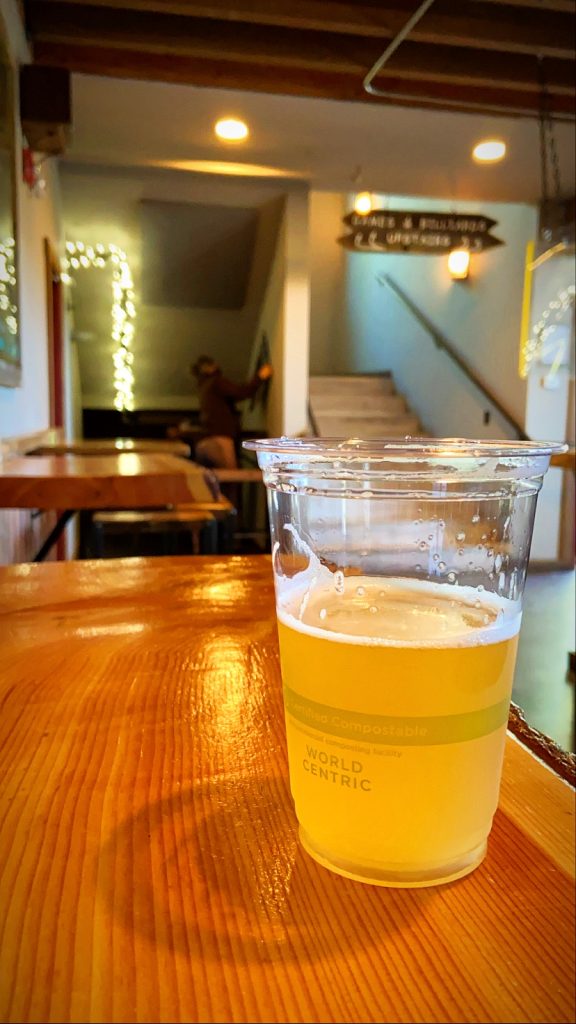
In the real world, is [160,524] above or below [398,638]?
below

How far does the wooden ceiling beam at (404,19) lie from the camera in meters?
3.07

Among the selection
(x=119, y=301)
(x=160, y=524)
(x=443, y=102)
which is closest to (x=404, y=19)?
(x=443, y=102)

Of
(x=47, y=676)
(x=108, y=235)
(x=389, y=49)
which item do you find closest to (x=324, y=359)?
(x=108, y=235)

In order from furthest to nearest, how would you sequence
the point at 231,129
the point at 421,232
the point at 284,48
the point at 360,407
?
the point at 360,407 → the point at 421,232 → the point at 231,129 → the point at 284,48

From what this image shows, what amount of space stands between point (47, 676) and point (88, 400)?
8.51 metres

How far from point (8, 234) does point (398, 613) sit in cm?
257

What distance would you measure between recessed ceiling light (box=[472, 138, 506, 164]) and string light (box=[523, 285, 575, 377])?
1.19m

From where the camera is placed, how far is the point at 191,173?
18.0 feet

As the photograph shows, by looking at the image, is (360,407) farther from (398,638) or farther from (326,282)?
(398,638)

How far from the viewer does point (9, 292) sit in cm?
257

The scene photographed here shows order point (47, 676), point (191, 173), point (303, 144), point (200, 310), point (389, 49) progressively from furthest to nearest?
point (200, 310)
point (191, 173)
point (303, 144)
point (389, 49)
point (47, 676)

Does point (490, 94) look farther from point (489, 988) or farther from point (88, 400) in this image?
point (88, 400)

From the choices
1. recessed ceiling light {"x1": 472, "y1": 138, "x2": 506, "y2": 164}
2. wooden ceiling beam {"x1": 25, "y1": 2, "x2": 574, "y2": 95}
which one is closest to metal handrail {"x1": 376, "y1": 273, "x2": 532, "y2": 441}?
recessed ceiling light {"x1": 472, "y1": 138, "x2": 506, "y2": 164}

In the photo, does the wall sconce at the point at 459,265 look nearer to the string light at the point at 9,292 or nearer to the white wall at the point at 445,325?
the white wall at the point at 445,325
